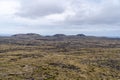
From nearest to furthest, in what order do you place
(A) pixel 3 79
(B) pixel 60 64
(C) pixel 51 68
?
(A) pixel 3 79 → (C) pixel 51 68 → (B) pixel 60 64

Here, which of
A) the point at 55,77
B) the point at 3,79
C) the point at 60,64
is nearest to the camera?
the point at 3,79

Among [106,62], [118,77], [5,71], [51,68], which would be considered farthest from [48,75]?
[106,62]

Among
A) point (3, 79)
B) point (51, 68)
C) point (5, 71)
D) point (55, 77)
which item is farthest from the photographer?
point (51, 68)

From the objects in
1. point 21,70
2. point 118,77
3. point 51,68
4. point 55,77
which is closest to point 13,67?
point 21,70

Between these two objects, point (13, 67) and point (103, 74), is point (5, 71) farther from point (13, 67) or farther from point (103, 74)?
point (103, 74)

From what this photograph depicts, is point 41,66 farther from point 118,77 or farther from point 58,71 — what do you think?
point 118,77

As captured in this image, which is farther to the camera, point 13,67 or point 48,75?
point 13,67

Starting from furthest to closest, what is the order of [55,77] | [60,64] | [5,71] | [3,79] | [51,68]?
[60,64]
[51,68]
[5,71]
[55,77]
[3,79]

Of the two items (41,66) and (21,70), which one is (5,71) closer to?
(21,70)

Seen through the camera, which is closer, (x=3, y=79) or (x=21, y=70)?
(x=3, y=79)
